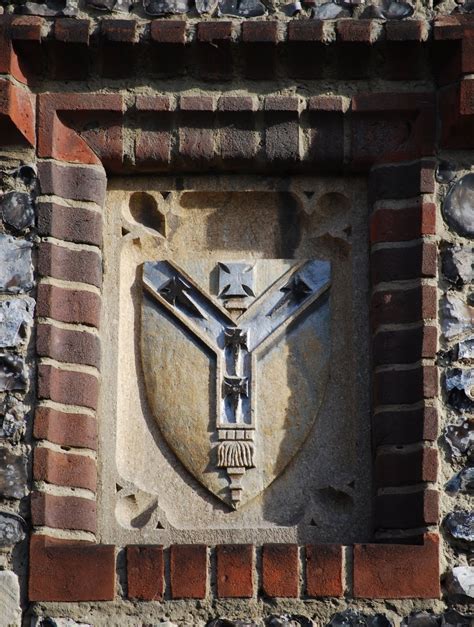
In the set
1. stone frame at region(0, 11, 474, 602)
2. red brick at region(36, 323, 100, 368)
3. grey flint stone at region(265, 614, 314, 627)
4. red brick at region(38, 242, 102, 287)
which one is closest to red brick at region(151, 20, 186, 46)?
stone frame at region(0, 11, 474, 602)

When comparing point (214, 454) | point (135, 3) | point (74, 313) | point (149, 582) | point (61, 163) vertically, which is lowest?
point (149, 582)

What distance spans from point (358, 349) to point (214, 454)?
0.57m

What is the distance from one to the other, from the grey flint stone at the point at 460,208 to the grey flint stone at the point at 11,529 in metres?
1.62

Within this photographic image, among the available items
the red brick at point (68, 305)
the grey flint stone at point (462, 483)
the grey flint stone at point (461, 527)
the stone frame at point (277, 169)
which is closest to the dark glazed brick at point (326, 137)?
the stone frame at point (277, 169)

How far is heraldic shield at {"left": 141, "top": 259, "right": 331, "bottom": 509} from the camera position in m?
5.95

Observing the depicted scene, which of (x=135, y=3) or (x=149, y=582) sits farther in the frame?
(x=135, y=3)

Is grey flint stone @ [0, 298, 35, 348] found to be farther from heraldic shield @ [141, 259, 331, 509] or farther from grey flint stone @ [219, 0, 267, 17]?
grey flint stone @ [219, 0, 267, 17]

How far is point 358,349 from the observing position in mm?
6078

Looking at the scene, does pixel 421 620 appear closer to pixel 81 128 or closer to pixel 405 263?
pixel 405 263

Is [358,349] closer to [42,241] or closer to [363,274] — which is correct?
[363,274]

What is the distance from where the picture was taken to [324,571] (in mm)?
5664

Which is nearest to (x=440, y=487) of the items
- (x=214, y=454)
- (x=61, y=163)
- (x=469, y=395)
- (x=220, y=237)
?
(x=469, y=395)

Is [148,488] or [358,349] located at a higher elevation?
[358,349]

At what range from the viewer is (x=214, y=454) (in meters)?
5.94
